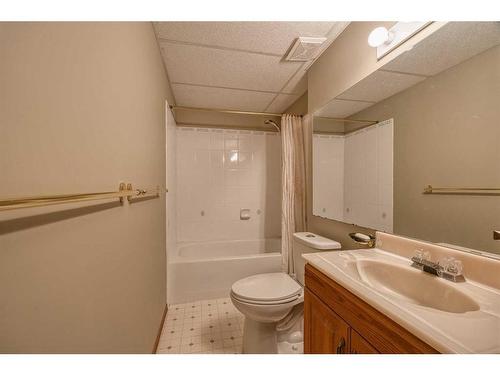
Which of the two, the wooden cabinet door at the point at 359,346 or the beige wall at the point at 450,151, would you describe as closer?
the wooden cabinet door at the point at 359,346

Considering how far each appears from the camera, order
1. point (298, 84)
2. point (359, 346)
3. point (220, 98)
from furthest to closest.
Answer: point (220, 98) < point (298, 84) < point (359, 346)

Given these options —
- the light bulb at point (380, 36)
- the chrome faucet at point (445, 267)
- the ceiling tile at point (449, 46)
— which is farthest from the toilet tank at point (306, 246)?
the light bulb at point (380, 36)

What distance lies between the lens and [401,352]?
0.51m

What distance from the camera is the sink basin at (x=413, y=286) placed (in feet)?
2.08

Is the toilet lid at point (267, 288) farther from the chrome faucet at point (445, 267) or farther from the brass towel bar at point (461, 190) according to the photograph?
the brass towel bar at point (461, 190)

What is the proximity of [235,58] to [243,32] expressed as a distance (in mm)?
260

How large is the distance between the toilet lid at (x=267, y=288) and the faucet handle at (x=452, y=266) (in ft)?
2.60

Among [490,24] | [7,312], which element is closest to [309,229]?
[490,24]

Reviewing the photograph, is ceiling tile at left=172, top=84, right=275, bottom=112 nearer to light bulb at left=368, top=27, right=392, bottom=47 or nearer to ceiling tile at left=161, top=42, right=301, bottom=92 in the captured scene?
ceiling tile at left=161, top=42, right=301, bottom=92

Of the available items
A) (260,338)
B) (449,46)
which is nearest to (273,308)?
(260,338)

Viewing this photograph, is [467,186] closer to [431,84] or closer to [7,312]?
[431,84]

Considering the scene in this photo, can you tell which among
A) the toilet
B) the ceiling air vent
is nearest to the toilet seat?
the toilet

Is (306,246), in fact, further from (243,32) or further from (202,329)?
(243,32)

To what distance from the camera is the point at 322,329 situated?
81 cm
